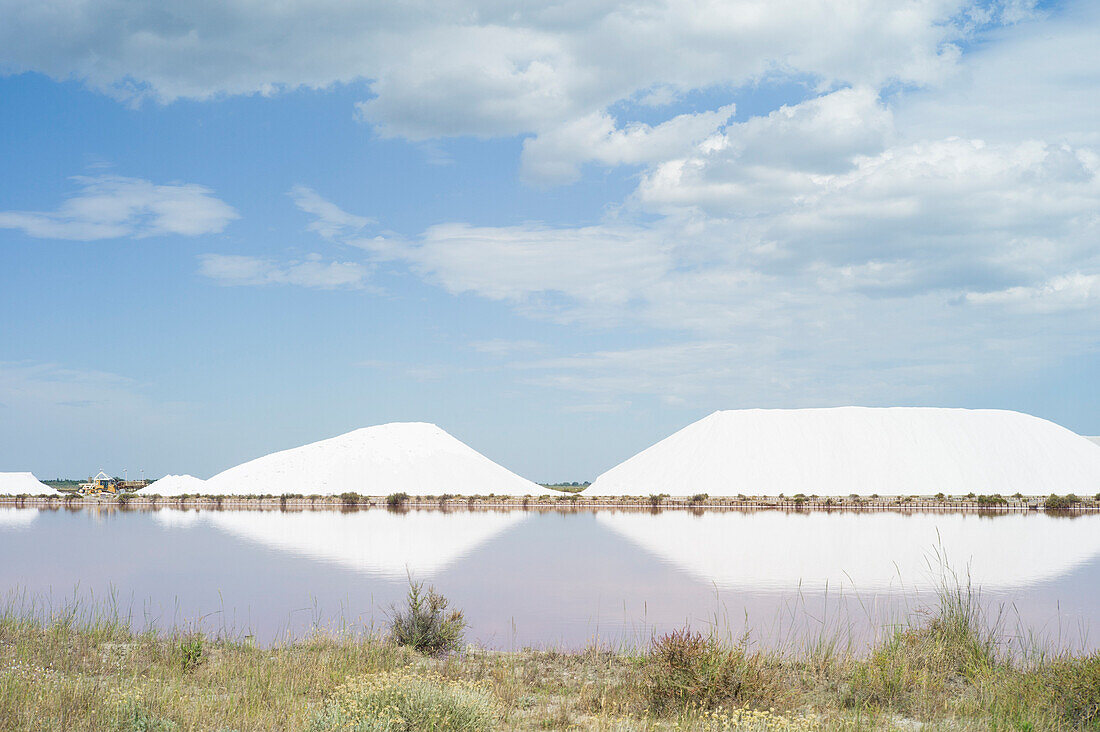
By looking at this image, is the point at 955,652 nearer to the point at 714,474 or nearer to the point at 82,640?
the point at 82,640

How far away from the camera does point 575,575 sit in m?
16.3

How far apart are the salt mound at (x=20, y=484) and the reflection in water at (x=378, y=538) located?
5425cm

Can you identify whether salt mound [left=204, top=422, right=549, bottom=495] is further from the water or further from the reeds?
the reeds

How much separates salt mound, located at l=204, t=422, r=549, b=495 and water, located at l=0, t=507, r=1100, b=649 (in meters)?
41.4

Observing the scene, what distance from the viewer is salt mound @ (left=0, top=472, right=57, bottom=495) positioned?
80.4 meters

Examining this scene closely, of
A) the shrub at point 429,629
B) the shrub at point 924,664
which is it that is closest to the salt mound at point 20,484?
the shrub at point 429,629

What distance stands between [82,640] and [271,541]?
1719 cm

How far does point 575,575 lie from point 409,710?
11537 mm

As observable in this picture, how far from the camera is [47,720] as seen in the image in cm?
481

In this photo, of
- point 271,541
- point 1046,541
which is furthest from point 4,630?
point 1046,541

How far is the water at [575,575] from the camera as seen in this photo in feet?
35.5

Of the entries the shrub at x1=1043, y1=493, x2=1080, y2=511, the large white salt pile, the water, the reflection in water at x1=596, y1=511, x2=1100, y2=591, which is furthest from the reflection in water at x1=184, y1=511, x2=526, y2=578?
the large white salt pile

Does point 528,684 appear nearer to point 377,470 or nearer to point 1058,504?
point 1058,504

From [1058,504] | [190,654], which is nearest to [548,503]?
[1058,504]
